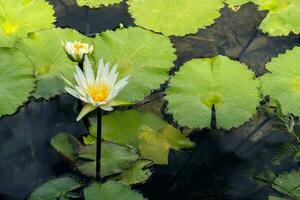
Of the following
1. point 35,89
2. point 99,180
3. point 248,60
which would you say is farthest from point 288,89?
point 35,89

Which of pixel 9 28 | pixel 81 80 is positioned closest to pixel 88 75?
pixel 81 80

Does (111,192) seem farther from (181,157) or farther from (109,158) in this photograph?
(181,157)

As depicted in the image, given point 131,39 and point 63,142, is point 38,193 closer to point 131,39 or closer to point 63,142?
point 63,142

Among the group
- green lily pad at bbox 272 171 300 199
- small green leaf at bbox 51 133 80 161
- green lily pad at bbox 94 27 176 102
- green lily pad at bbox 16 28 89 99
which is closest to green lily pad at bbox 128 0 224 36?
green lily pad at bbox 94 27 176 102

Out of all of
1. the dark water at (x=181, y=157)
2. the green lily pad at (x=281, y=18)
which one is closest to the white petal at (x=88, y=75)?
the dark water at (x=181, y=157)

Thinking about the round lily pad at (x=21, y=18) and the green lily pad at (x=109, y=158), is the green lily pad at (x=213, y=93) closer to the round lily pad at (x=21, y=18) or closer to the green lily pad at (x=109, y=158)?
the green lily pad at (x=109, y=158)

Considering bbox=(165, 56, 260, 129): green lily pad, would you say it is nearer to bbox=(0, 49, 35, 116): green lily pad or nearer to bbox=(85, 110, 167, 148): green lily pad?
bbox=(85, 110, 167, 148): green lily pad
